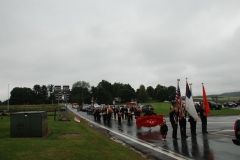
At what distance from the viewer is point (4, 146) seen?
9.37 metres

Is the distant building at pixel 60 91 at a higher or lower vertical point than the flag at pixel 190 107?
higher

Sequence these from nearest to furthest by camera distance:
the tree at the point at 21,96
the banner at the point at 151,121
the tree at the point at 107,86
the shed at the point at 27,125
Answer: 1. the shed at the point at 27,125
2. the banner at the point at 151,121
3. the tree at the point at 21,96
4. the tree at the point at 107,86

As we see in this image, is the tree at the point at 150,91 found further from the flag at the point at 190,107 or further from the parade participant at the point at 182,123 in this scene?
the parade participant at the point at 182,123

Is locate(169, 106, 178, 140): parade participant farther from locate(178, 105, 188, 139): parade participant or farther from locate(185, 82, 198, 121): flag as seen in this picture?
locate(185, 82, 198, 121): flag

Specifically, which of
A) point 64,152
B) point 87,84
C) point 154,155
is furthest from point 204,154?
point 87,84

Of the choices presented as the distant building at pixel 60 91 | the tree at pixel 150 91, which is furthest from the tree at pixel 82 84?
the distant building at pixel 60 91

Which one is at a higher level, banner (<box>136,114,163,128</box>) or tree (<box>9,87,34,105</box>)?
tree (<box>9,87,34,105</box>)

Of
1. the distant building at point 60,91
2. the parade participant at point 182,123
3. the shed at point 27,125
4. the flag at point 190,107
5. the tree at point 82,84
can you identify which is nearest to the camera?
the shed at point 27,125

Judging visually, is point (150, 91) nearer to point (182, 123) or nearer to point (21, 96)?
point (21, 96)

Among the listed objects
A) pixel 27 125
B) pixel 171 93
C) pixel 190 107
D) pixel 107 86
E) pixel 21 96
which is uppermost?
pixel 107 86

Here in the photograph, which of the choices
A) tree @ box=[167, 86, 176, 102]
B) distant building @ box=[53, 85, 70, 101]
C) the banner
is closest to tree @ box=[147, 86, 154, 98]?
tree @ box=[167, 86, 176, 102]

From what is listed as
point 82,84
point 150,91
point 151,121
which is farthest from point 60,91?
point 82,84

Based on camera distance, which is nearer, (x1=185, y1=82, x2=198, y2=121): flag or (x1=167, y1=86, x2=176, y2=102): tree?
(x1=185, y1=82, x2=198, y2=121): flag

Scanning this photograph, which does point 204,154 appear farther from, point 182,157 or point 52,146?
point 52,146
